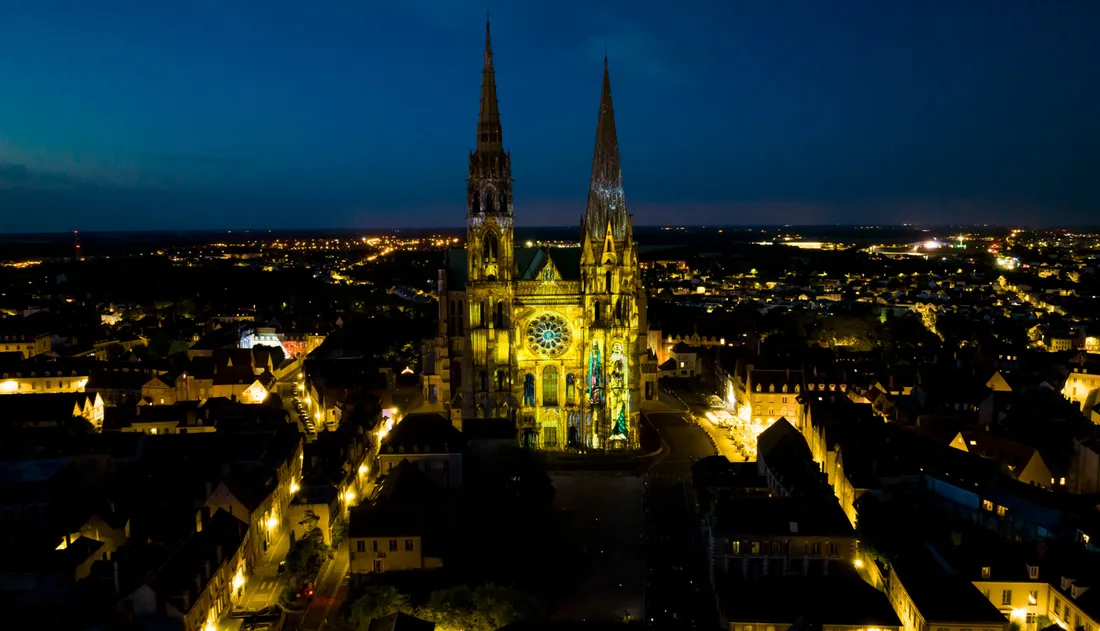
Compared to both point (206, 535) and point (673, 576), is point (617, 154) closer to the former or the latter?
point (673, 576)

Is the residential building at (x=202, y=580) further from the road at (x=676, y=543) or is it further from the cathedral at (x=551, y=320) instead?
the cathedral at (x=551, y=320)

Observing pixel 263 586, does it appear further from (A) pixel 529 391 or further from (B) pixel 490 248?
(B) pixel 490 248

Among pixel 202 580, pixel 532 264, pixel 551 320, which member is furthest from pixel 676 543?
pixel 532 264

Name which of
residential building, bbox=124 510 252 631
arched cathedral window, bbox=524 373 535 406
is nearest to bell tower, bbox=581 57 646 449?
arched cathedral window, bbox=524 373 535 406

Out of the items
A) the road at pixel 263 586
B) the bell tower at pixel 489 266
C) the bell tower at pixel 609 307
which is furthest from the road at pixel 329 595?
the bell tower at pixel 609 307

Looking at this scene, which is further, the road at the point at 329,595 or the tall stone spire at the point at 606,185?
the tall stone spire at the point at 606,185

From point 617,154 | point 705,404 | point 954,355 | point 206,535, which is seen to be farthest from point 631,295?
point 954,355

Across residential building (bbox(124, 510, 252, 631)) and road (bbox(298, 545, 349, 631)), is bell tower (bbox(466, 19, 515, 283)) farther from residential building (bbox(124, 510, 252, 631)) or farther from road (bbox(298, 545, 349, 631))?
residential building (bbox(124, 510, 252, 631))
